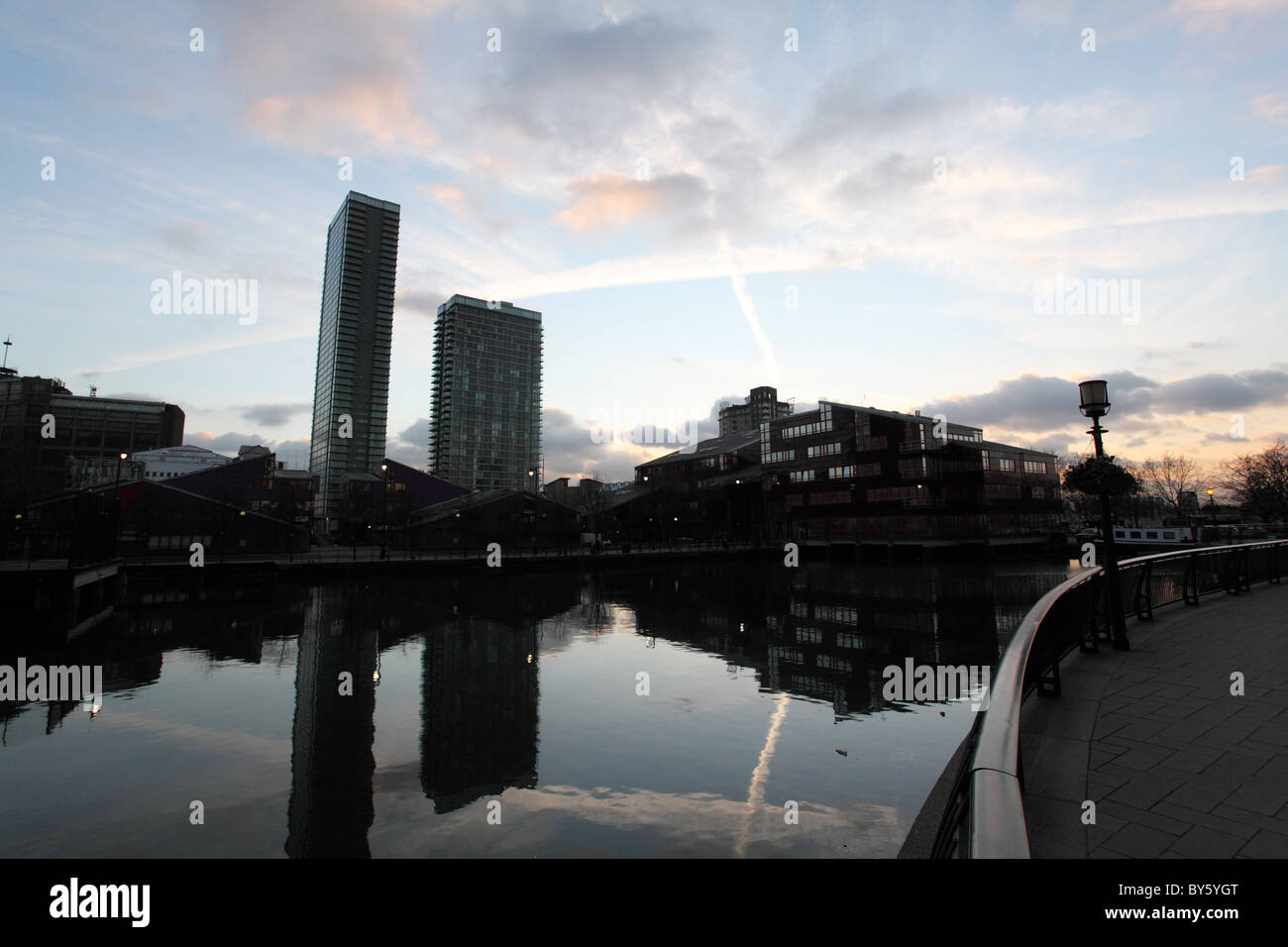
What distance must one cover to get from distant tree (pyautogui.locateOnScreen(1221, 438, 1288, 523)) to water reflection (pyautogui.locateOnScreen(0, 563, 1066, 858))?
6731cm

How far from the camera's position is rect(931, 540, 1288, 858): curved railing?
2.45m

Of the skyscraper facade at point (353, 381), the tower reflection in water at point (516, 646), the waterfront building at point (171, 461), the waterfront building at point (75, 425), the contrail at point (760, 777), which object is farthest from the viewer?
the skyscraper facade at point (353, 381)

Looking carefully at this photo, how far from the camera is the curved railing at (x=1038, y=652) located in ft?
8.04

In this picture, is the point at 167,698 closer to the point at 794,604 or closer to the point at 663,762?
the point at 663,762

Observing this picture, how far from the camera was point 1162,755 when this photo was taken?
19.2ft

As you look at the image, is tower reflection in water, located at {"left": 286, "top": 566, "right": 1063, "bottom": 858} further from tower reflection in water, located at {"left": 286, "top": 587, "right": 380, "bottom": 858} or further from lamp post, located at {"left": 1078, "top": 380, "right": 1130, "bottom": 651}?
Answer: lamp post, located at {"left": 1078, "top": 380, "right": 1130, "bottom": 651}

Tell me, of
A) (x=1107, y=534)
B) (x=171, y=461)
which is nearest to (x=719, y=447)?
(x=1107, y=534)

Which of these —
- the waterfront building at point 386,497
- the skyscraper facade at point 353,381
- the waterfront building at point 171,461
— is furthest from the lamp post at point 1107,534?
the skyscraper facade at point 353,381

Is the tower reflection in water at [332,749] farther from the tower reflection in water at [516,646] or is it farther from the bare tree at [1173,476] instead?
the bare tree at [1173,476]

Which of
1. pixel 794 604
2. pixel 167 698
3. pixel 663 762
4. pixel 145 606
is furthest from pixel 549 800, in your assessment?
pixel 145 606

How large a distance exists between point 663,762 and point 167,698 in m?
12.2

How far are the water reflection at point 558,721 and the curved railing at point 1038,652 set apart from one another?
107 inches

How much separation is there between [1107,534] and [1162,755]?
17.9 feet
